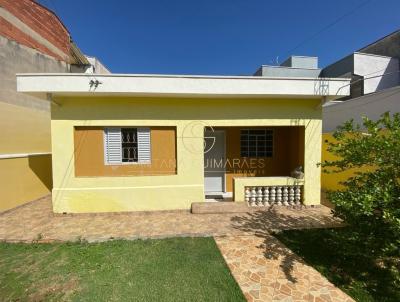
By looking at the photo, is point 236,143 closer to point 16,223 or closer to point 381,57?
point 16,223

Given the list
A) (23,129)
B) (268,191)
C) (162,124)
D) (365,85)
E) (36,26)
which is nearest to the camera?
(162,124)

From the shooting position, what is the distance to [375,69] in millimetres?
15117

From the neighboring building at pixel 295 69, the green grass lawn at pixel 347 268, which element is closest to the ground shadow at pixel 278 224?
the green grass lawn at pixel 347 268

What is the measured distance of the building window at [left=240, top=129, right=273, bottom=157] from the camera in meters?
8.97

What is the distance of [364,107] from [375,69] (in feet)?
28.3

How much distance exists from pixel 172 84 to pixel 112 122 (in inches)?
91.1

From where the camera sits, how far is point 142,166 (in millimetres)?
7188

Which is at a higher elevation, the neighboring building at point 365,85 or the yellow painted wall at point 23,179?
the neighboring building at point 365,85

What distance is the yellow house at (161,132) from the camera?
6.60 meters

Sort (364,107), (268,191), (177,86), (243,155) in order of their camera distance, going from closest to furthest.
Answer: (177,86) → (268,191) → (243,155) → (364,107)

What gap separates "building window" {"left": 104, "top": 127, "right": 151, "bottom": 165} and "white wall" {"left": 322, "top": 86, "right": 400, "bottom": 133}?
9336mm

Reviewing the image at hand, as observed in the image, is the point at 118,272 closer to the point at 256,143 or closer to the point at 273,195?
the point at 273,195

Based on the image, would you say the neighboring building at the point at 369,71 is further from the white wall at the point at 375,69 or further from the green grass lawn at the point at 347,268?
the green grass lawn at the point at 347,268

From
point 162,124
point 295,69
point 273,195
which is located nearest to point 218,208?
point 273,195
